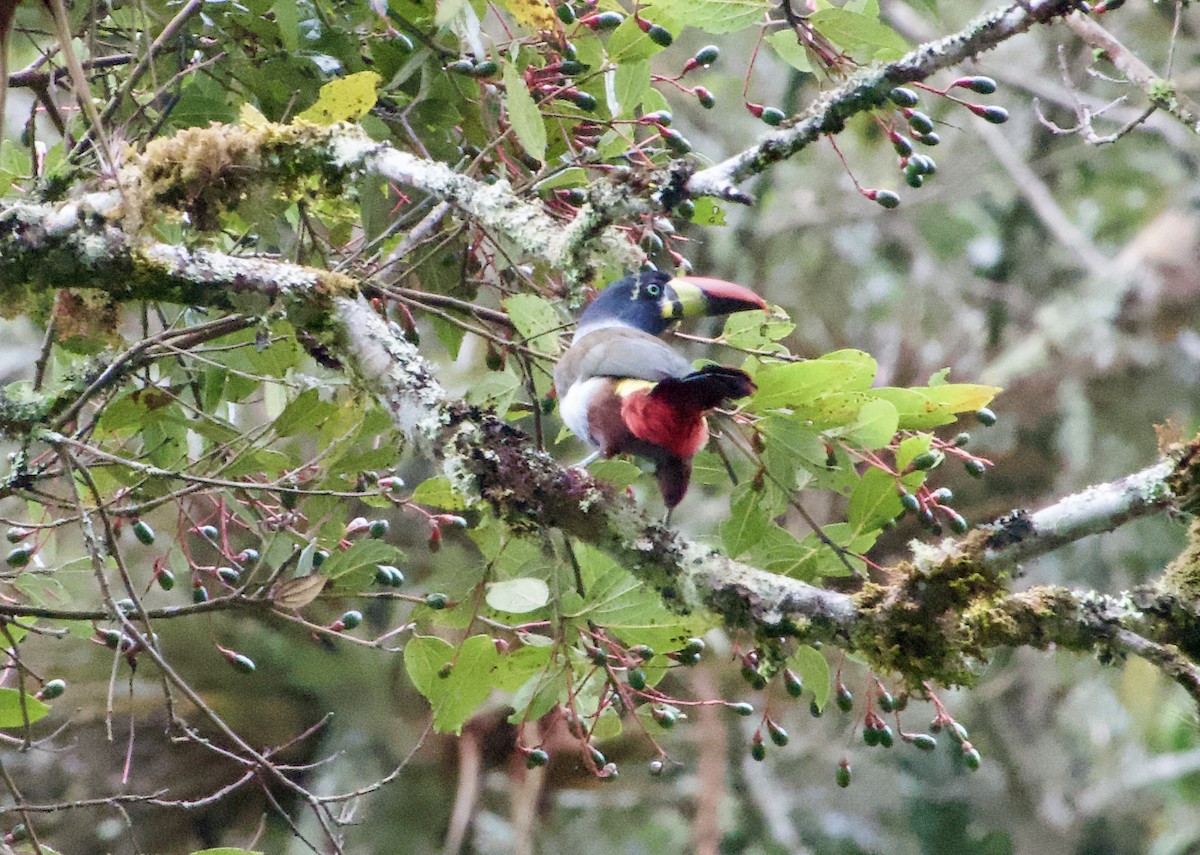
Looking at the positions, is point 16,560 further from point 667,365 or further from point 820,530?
point 820,530

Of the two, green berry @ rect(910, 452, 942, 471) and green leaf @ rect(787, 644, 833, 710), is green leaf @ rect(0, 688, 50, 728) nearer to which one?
green leaf @ rect(787, 644, 833, 710)

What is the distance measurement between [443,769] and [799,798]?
255cm

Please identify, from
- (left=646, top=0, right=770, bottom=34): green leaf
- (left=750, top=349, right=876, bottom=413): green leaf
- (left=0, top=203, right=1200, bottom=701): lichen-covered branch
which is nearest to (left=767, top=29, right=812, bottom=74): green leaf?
(left=646, top=0, right=770, bottom=34): green leaf

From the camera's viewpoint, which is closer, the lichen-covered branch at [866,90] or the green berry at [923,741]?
the lichen-covered branch at [866,90]

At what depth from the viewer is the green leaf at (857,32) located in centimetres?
191

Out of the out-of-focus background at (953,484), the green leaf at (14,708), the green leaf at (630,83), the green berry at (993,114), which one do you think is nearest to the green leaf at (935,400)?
the green berry at (993,114)

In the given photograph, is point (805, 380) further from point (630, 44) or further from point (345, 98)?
point (345, 98)

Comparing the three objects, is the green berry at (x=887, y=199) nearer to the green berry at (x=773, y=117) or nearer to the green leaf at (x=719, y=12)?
the green berry at (x=773, y=117)

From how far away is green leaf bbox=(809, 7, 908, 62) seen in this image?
6.26ft

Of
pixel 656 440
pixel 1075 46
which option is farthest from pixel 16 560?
pixel 1075 46

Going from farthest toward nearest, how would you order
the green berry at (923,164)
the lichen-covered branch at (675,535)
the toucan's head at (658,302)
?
the toucan's head at (658,302) < the green berry at (923,164) < the lichen-covered branch at (675,535)

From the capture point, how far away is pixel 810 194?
24.7 ft

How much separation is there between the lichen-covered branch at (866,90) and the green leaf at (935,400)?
0.41m

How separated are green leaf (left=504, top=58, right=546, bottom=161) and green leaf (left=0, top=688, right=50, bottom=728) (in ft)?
3.79
